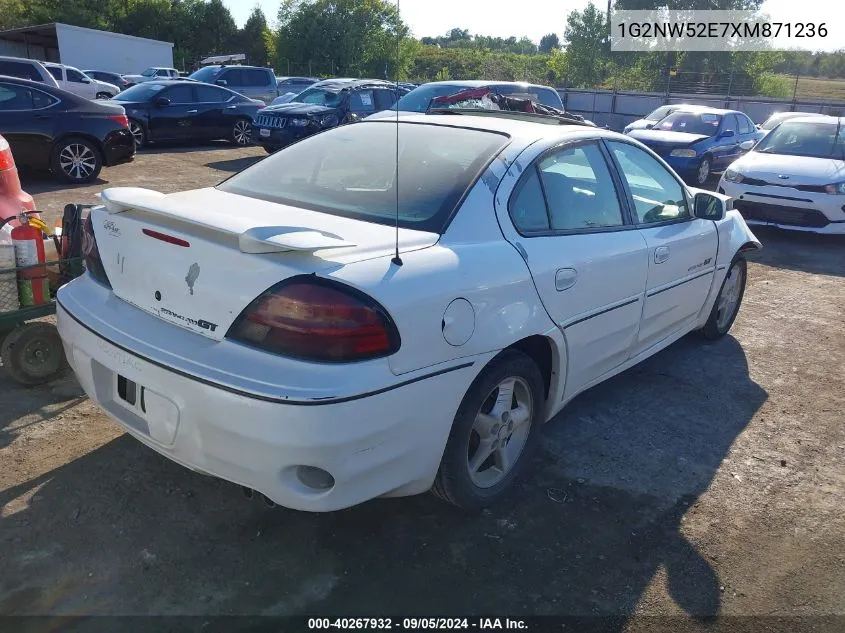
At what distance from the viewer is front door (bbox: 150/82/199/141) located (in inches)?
588

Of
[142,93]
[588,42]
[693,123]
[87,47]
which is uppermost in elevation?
[588,42]

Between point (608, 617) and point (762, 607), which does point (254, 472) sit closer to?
point (608, 617)

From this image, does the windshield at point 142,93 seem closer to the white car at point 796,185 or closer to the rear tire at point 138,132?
the rear tire at point 138,132

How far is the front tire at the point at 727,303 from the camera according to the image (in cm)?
521

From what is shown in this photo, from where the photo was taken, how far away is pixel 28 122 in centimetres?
995

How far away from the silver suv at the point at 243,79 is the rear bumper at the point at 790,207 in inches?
569

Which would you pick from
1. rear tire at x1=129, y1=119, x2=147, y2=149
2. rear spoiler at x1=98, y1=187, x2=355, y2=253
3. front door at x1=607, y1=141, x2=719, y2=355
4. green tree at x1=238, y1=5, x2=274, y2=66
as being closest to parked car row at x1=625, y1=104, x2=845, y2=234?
front door at x1=607, y1=141, x2=719, y2=355

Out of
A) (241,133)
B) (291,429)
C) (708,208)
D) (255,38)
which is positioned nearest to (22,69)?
(241,133)

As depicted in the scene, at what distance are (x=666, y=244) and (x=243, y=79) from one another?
1818 centimetres

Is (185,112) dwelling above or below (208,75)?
below

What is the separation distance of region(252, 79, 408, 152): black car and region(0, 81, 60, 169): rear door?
4.55 meters

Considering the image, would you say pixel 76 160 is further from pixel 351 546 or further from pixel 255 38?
pixel 255 38

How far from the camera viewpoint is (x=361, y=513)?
3.09 m

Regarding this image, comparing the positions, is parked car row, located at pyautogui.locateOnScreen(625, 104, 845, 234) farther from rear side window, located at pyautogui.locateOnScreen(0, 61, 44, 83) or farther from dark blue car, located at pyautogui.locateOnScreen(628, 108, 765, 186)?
rear side window, located at pyautogui.locateOnScreen(0, 61, 44, 83)
